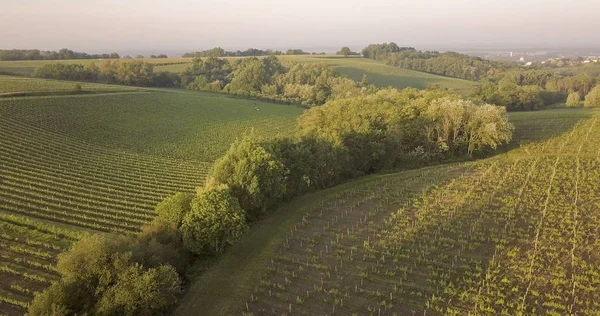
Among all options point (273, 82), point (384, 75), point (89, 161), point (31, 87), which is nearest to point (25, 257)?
point (89, 161)

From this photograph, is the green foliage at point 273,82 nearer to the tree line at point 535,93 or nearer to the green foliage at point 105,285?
the tree line at point 535,93

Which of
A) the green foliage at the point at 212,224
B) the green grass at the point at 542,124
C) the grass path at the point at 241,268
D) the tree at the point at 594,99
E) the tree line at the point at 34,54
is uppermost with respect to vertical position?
the tree line at the point at 34,54

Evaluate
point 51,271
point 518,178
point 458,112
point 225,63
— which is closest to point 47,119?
point 51,271

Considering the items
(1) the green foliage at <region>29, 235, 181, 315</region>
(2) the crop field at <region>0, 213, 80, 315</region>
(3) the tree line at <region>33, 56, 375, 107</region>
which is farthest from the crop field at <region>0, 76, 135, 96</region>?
(1) the green foliage at <region>29, 235, 181, 315</region>

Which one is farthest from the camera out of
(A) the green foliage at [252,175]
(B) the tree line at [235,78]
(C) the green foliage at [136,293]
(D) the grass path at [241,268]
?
(B) the tree line at [235,78]

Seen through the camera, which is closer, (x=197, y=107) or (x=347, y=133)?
(x=347, y=133)

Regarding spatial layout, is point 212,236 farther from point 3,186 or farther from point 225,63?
point 225,63

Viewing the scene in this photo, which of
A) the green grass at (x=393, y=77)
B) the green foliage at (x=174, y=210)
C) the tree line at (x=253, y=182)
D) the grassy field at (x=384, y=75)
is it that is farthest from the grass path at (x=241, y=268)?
the green grass at (x=393, y=77)

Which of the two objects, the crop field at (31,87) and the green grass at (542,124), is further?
the crop field at (31,87)
